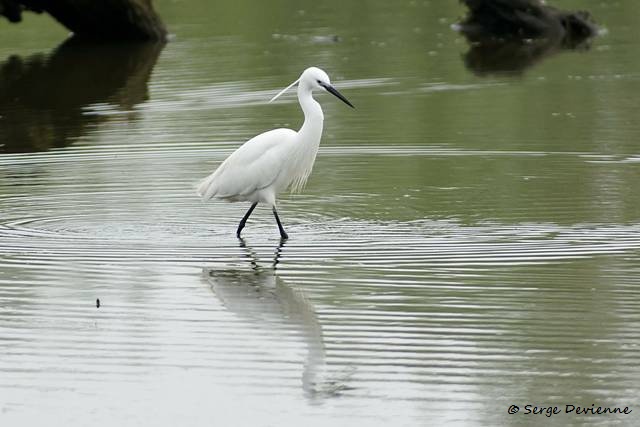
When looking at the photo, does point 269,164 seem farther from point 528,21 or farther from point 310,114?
point 528,21

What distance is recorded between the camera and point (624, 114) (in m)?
16.2

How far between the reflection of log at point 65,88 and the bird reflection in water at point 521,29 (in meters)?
5.88

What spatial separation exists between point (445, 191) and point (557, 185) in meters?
1.00

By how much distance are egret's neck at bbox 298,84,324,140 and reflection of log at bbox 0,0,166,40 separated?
15306mm

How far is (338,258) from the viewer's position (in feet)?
31.8

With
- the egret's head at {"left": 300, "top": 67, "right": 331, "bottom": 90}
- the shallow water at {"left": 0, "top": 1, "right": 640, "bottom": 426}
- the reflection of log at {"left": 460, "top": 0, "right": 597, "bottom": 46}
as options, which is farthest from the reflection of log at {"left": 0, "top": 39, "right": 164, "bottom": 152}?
the reflection of log at {"left": 460, "top": 0, "right": 597, "bottom": 46}

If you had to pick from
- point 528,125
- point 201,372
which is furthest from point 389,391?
point 528,125

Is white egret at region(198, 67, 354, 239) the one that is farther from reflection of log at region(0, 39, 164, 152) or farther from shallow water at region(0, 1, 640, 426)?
reflection of log at region(0, 39, 164, 152)

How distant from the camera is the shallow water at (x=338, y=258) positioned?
6.71 metres

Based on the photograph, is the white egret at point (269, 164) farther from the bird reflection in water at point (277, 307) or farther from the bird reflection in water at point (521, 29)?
the bird reflection in water at point (521, 29)

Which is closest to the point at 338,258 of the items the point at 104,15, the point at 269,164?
the point at 269,164

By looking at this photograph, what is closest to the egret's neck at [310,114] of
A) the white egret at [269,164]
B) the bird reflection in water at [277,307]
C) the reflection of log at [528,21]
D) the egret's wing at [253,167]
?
the white egret at [269,164]

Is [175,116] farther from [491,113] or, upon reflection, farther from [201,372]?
[201,372]

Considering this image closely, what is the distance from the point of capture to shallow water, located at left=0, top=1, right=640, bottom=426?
6707mm
